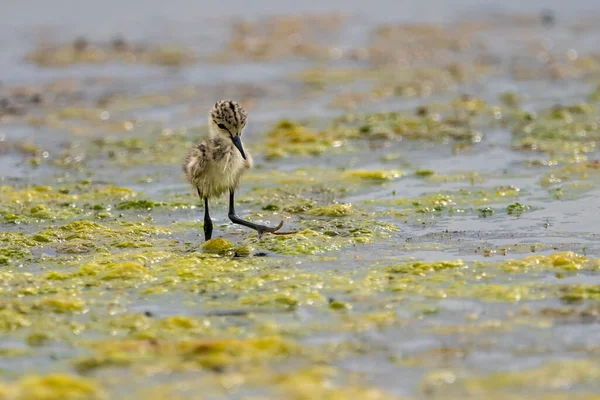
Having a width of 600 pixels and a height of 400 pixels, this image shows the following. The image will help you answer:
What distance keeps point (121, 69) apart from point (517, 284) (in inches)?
467

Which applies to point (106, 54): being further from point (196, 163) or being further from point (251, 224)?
point (251, 224)

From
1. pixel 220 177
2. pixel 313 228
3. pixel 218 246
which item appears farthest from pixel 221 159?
pixel 313 228

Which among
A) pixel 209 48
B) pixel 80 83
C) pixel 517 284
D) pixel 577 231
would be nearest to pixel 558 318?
pixel 517 284

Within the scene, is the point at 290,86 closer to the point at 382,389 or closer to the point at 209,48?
the point at 209,48

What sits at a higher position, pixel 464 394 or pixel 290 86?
pixel 290 86

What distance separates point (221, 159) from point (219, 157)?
0.02 m

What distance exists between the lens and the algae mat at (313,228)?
6.05 m

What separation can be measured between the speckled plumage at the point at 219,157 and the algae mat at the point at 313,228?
0.50 metres

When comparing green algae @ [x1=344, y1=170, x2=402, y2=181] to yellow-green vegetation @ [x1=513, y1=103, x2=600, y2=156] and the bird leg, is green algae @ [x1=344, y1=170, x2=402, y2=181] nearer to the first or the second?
yellow-green vegetation @ [x1=513, y1=103, x2=600, y2=156]

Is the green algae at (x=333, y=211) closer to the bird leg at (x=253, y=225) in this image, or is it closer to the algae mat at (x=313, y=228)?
the algae mat at (x=313, y=228)

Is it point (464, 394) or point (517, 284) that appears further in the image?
point (517, 284)

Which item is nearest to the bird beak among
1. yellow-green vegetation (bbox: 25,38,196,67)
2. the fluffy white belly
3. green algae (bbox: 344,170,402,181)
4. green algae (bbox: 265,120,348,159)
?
the fluffy white belly

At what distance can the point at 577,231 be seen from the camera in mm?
8727

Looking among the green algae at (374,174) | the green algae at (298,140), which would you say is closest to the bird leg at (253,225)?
the green algae at (374,174)
